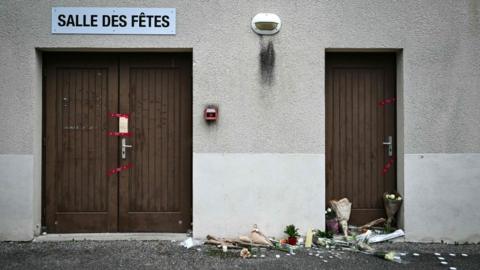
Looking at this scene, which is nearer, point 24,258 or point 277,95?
point 24,258

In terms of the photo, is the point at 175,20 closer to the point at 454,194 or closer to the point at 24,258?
the point at 24,258

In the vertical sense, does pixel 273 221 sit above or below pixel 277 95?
below

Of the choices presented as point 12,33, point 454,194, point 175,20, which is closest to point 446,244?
point 454,194

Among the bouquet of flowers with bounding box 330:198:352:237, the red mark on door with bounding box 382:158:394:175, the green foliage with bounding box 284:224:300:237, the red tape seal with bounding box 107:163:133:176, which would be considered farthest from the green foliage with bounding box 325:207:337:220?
the red tape seal with bounding box 107:163:133:176

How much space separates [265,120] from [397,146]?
1772 millimetres

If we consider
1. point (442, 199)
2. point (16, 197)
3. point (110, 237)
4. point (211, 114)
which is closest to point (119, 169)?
point (110, 237)

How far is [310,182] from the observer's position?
18.0 feet

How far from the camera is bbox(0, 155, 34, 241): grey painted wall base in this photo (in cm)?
540

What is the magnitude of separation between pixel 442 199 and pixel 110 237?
4.17 metres

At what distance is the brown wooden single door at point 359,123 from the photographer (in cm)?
577

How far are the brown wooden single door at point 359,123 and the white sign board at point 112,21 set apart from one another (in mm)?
2147

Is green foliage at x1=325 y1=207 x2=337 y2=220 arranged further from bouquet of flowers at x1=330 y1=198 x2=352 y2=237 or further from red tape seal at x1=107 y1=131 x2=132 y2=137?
red tape seal at x1=107 y1=131 x2=132 y2=137

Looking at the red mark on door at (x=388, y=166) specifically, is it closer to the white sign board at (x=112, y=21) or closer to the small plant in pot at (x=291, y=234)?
the small plant in pot at (x=291, y=234)

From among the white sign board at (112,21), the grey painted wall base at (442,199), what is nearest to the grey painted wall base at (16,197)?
the white sign board at (112,21)
